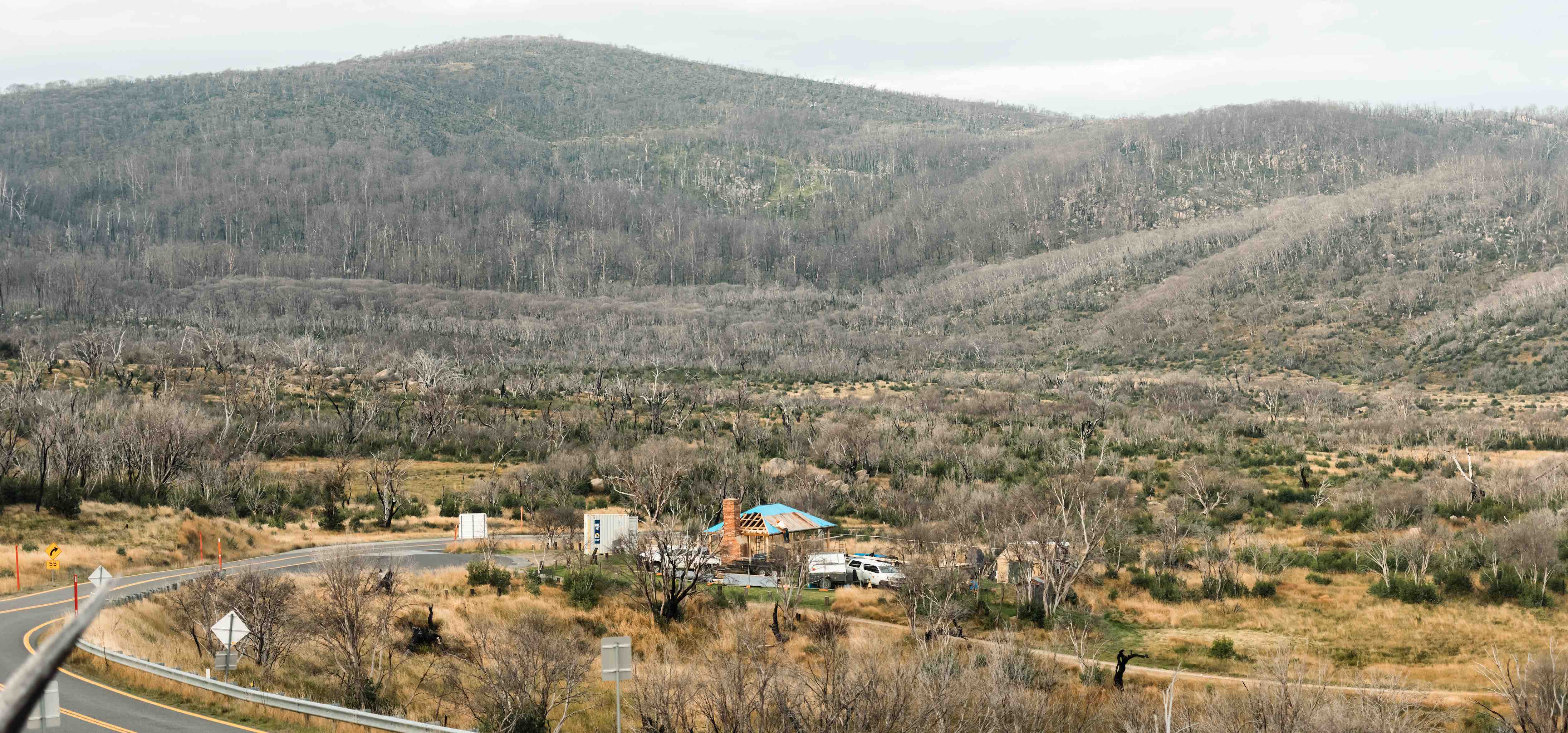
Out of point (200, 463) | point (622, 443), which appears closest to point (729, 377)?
point (622, 443)

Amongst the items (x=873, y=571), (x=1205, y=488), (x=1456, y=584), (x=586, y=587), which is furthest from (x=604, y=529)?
(x=1456, y=584)

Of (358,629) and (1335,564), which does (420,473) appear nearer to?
(358,629)

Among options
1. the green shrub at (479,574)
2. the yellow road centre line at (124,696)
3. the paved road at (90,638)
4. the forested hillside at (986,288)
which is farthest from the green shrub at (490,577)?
the forested hillside at (986,288)

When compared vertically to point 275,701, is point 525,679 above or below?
below

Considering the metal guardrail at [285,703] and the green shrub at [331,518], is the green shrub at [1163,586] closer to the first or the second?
the metal guardrail at [285,703]

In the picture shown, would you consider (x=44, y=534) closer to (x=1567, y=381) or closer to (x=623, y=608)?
(x=623, y=608)

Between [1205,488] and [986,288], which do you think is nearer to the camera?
[1205,488]

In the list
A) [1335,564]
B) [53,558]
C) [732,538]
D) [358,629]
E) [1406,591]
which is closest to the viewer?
[358,629]

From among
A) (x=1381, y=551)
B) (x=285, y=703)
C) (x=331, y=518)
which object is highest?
(x=285, y=703)
